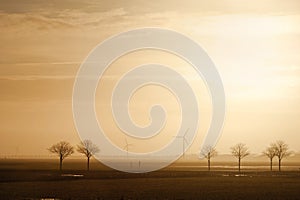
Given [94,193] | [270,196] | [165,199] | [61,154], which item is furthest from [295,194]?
[61,154]

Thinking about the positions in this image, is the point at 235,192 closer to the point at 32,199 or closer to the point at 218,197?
the point at 218,197

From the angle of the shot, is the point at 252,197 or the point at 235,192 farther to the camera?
the point at 235,192

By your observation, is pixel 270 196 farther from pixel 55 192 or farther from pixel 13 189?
pixel 13 189

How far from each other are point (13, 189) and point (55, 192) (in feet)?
22.6

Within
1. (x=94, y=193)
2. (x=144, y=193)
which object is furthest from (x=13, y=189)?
(x=144, y=193)

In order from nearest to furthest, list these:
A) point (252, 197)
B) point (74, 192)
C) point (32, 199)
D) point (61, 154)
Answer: point (32, 199)
point (252, 197)
point (74, 192)
point (61, 154)

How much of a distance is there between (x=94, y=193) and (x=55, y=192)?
4949 millimetres

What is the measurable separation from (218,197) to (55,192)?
20.1 meters

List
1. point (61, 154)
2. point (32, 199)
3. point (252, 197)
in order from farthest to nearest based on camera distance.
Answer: point (61, 154) → point (252, 197) → point (32, 199)

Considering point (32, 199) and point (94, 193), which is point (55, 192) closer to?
point (94, 193)

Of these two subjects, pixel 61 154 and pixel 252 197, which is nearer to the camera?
pixel 252 197

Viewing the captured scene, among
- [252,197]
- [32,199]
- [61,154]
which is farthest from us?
[61,154]

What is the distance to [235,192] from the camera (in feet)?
227

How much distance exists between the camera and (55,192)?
222 ft
